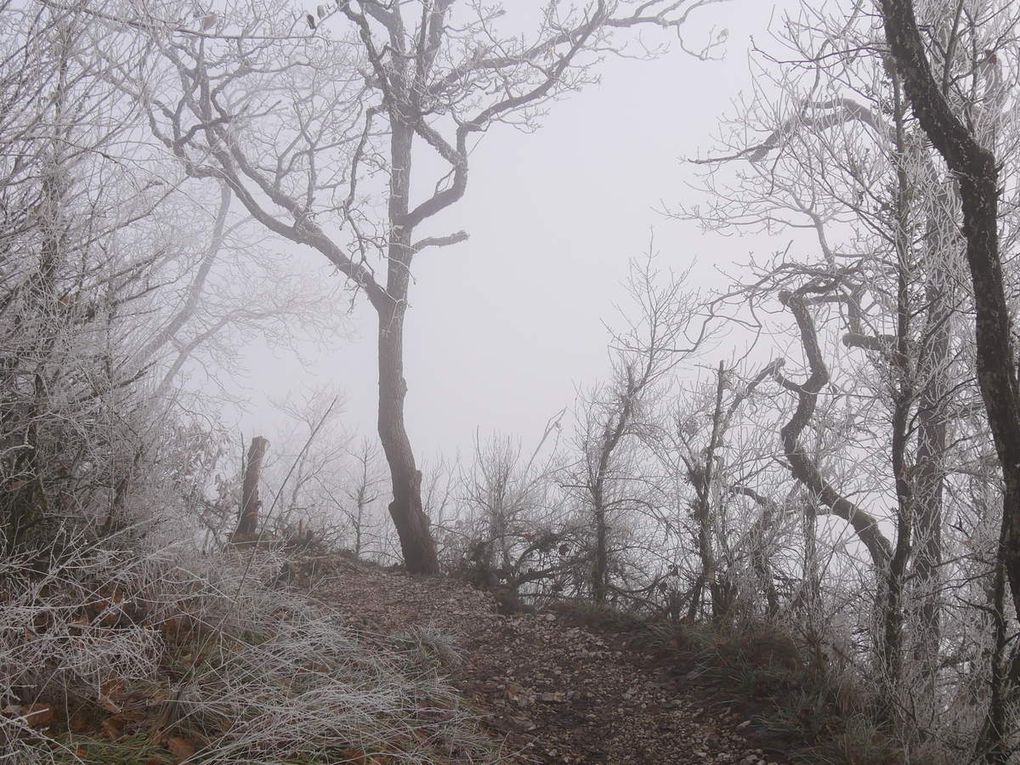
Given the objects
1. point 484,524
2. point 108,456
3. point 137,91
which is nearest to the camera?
point 108,456

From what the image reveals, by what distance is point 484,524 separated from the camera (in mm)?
7711

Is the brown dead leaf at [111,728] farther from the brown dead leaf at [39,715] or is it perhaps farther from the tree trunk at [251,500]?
the tree trunk at [251,500]

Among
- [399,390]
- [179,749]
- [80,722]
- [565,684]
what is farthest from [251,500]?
[179,749]

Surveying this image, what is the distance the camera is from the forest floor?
371 cm

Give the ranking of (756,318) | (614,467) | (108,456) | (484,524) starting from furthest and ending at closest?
(484,524)
(614,467)
(756,318)
(108,456)

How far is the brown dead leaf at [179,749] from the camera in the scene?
2.55m

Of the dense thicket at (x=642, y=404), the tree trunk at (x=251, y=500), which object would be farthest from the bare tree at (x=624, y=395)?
the tree trunk at (x=251, y=500)

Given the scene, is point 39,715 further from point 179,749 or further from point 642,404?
point 642,404

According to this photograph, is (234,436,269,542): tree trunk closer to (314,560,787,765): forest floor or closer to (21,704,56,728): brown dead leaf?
(314,560,787,765): forest floor

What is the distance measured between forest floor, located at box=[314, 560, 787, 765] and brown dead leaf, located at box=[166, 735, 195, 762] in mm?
Answer: 1490

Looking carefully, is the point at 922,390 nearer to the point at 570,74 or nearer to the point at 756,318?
the point at 756,318

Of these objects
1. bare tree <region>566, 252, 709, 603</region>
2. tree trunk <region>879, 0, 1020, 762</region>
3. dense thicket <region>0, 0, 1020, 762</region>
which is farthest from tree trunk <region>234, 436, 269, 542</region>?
tree trunk <region>879, 0, 1020, 762</region>

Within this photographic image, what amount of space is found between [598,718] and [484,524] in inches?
146

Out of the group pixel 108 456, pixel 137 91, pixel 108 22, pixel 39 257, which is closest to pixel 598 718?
pixel 108 456
